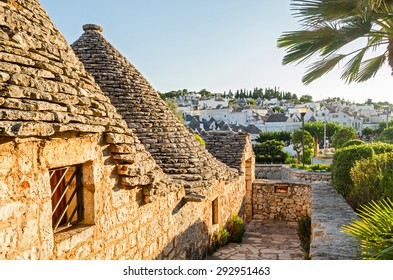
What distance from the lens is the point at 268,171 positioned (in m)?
16.9

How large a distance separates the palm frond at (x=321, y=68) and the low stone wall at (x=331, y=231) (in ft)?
6.87

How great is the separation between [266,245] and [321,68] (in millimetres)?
4350

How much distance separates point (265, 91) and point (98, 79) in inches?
1926

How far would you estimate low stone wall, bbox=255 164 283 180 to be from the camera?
1670 cm

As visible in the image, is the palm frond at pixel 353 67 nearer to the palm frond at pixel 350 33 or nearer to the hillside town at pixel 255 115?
the palm frond at pixel 350 33

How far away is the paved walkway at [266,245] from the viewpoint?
671cm

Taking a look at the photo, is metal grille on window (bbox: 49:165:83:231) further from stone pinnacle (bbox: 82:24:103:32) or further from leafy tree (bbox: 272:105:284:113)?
leafy tree (bbox: 272:105:284:113)

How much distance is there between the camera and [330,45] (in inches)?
193

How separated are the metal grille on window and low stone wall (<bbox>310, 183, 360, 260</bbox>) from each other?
2.32m

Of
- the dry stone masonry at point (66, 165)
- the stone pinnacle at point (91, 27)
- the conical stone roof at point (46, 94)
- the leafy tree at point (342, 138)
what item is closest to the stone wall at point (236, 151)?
the dry stone masonry at point (66, 165)

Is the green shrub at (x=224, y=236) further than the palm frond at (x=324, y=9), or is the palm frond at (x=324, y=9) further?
the green shrub at (x=224, y=236)

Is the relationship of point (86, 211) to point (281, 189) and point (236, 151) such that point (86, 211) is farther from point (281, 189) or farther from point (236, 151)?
point (281, 189)

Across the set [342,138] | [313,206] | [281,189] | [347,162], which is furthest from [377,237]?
[342,138]
